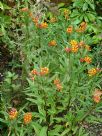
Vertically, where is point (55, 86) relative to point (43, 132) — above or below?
above

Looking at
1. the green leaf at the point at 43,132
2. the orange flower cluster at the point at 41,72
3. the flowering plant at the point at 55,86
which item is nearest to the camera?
the orange flower cluster at the point at 41,72

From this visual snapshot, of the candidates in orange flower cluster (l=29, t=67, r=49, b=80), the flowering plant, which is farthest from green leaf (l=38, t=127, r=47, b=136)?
orange flower cluster (l=29, t=67, r=49, b=80)

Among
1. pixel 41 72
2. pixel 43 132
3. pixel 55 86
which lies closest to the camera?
pixel 41 72

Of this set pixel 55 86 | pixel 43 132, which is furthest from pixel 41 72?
pixel 43 132

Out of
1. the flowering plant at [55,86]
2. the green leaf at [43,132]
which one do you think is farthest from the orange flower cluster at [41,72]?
the green leaf at [43,132]

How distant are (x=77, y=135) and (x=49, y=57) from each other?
74cm

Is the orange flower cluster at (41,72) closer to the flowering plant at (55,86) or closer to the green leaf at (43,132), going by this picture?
the flowering plant at (55,86)

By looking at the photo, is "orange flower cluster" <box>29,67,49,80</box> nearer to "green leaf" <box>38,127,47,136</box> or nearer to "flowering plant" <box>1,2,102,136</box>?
"flowering plant" <box>1,2,102,136</box>

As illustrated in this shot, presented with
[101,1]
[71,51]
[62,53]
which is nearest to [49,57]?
[62,53]

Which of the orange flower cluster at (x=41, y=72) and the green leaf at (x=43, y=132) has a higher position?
the orange flower cluster at (x=41, y=72)

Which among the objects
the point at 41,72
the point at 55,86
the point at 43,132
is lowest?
the point at 43,132

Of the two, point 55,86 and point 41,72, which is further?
point 55,86

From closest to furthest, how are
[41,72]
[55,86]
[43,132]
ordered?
[41,72] < [55,86] < [43,132]

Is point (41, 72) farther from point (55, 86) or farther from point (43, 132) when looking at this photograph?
point (43, 132)
